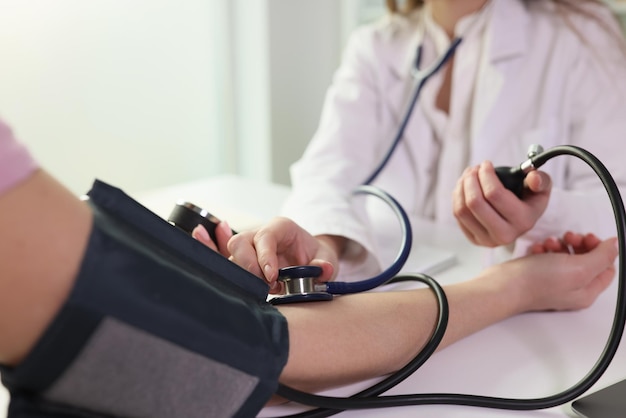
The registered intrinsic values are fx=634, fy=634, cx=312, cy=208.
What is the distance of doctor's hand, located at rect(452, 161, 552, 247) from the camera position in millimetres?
684

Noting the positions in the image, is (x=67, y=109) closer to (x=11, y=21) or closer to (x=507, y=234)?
(x=11, y=21)

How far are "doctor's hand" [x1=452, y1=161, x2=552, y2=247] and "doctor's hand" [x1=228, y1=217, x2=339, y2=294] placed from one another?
0.17 m

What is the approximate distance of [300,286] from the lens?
0.55 meters

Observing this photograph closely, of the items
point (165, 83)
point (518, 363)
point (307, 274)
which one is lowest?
point (518, 363)

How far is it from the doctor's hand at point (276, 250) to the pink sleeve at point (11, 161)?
250 mm

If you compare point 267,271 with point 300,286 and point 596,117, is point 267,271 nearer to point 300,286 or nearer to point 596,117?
point 300,286

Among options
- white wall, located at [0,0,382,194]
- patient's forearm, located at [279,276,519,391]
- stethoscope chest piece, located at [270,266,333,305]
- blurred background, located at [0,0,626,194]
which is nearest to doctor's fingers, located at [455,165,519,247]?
patient's forearm, located at [279,276,519,391]

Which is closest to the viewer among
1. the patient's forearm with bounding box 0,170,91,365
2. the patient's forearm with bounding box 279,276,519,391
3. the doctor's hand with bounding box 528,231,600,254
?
the patient's forearm with bounding box 0,170,91,365

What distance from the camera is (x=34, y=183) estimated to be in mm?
364

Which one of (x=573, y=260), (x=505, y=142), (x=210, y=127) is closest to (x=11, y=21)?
(x=210, y=127)

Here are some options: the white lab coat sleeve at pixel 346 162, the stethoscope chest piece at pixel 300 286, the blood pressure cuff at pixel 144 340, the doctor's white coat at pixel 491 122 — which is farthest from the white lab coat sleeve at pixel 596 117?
the blood pressure cuff at pixel 144 340

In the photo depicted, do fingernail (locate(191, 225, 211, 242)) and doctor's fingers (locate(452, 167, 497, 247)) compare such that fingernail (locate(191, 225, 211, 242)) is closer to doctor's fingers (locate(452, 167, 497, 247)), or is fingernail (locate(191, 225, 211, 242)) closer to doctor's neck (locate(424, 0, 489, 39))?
doctor's fingers (locate(452, 167, 497, 247))

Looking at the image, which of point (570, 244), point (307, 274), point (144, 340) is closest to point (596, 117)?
point (570, 244)

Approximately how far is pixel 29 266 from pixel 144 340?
79mm
